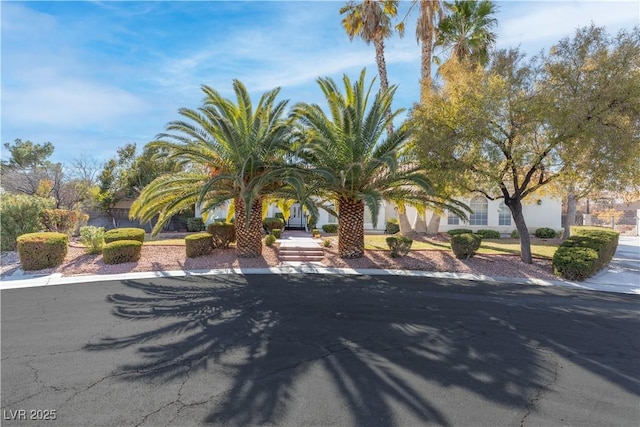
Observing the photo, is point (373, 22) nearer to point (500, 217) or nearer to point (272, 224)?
point (272, 224)

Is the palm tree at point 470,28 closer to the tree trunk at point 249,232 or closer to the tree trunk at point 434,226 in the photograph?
the tree trunk at point 434,226

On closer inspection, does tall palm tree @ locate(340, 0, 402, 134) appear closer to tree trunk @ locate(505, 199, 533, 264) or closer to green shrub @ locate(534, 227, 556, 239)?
tree trunk @ locate(505, 199, 533, 264)

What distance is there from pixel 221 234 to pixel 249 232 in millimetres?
2107


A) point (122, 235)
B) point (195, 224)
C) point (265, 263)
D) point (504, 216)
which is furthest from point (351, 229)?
point (195, 224)

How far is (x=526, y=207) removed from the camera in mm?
25109

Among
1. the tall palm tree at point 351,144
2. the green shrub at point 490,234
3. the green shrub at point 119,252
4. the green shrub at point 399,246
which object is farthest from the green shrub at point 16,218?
the green shrub at point 490,234

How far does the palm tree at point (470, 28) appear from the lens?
1820 cm

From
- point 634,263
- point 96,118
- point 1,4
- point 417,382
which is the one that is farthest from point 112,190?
point 634,263

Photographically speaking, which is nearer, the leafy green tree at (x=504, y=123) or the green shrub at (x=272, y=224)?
the leafy green tree at (x=504, y=123)

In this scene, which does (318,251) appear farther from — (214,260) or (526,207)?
(526,207)

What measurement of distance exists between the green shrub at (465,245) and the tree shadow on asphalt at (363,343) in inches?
177

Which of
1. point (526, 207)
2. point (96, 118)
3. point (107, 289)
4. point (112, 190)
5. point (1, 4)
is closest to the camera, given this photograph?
point (1, 4)

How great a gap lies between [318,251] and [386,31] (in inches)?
531

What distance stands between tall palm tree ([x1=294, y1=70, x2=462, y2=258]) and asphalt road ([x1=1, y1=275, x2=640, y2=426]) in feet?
17.6
